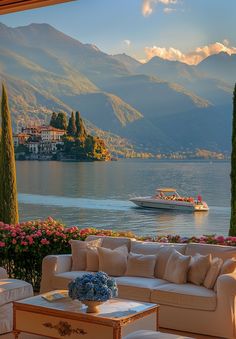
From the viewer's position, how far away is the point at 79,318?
13.2 ft

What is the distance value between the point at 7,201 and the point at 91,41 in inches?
654

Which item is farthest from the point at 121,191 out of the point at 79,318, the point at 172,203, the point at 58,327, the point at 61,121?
the point at 79,318

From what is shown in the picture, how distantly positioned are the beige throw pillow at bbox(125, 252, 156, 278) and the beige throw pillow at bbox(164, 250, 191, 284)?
0.19 meters

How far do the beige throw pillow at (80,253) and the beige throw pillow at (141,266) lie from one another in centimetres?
53

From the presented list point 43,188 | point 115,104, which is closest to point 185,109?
point 115,104

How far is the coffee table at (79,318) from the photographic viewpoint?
12.9 ft

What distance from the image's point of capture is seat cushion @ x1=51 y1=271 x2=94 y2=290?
5.54m

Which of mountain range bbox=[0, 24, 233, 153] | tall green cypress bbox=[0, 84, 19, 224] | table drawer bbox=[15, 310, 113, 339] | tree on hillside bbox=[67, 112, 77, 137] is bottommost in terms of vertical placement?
table drawer bbox=[15, 310, 113, 339]

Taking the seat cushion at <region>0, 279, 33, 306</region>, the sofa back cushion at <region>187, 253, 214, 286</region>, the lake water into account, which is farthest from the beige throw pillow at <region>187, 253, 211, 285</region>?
the lake water

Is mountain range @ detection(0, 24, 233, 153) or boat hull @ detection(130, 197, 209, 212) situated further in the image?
mountain range @ detection(0, 24, 233, 153)

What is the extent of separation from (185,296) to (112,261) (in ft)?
3.43

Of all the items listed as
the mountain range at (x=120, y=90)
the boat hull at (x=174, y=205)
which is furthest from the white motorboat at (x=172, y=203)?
the mountain range at (x=120, y=90)

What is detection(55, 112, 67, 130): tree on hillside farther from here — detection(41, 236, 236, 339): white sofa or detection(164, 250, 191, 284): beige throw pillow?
detection(164, 250, 191, 284): beige throw pillow

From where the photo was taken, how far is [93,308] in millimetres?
4059
